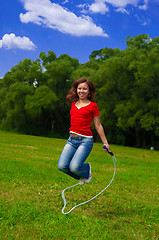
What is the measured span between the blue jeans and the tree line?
2409cm

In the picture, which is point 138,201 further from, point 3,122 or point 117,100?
point 3,122

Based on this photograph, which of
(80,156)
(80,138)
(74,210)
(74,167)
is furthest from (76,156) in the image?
(74,210)

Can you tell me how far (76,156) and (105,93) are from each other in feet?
98.5

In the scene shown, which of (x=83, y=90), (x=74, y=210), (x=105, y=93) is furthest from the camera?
(x=105, y=93)

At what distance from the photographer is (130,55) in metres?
31.9

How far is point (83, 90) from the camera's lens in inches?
216

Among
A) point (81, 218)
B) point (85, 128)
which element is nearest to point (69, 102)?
point (85, 128)

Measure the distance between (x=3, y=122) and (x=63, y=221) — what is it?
44340mm

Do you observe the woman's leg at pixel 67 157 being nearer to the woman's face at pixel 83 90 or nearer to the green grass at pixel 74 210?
the green grass at pixel 74 210

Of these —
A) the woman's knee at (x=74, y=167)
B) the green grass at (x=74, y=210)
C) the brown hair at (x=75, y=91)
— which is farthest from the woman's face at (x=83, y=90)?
the green grass at (x=74, y=210)

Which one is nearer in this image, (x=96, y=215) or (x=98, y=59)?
(x=96, y=215)

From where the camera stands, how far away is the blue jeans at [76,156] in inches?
202

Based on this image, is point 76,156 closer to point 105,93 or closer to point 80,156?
point 80,156

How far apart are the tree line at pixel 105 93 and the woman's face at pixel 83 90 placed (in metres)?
23.9
